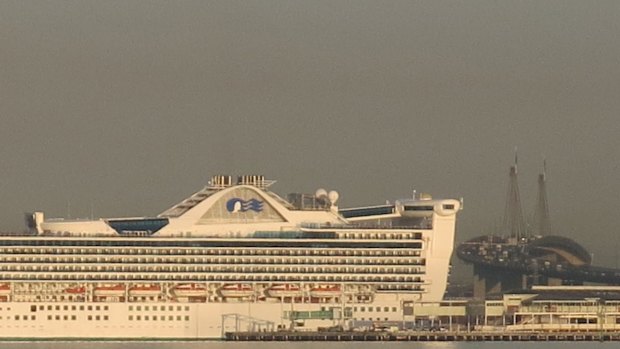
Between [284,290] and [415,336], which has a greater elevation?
[284,290]

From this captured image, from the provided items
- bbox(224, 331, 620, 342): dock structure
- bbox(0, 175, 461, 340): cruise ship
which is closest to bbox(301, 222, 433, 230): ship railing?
bbox(0, 175, 461, 340): cruise ship

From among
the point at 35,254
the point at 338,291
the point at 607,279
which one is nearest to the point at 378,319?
the point at 338,291

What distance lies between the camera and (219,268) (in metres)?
102

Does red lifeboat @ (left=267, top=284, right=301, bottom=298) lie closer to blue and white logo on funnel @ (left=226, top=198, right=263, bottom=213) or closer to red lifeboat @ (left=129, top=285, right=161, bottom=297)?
blue and white logo on funnel @ (left=226, top=198, right=263, bottom=213)

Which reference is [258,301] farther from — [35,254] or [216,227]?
[35,254]

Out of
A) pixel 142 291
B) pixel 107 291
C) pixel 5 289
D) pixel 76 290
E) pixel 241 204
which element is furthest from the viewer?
pixel 241 204

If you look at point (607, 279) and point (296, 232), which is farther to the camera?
point (607, 279)

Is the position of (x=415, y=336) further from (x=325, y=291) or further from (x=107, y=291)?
(x=107, y=291)

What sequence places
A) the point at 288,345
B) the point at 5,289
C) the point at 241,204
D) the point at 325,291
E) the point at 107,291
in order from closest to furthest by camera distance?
the point at 288,345, the point at 5,289, the point at 107,291, the point at 325,291, the point at 241,204

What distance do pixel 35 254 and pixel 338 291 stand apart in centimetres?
1401

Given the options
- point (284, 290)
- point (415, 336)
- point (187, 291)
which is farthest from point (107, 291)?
point (415, 336)

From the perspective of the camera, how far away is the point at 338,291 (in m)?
102

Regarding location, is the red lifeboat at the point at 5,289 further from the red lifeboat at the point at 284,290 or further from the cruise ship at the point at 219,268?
the red lifeboat at the point at 284,290

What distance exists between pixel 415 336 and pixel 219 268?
970cm
